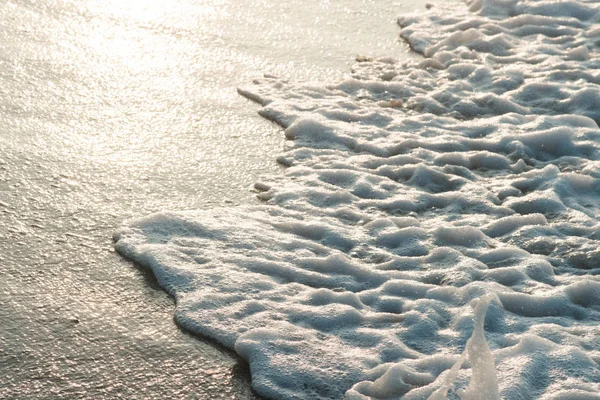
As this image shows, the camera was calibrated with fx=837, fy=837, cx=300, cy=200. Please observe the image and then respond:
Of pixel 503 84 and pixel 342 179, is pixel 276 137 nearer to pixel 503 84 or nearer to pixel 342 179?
pixel 342 179

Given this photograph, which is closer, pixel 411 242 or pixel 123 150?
pixel 411 242

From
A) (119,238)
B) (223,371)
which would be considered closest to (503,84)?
(119,238)

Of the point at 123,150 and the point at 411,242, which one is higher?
the point at 123,150

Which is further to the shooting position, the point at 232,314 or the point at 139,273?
the point at 139,273
